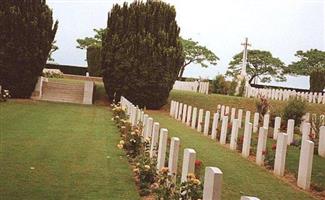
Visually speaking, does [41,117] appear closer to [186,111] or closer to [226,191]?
[186,111]

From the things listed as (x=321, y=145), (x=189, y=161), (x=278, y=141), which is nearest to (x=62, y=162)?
(x=189, y=161)

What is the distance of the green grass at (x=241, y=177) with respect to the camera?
6297mm

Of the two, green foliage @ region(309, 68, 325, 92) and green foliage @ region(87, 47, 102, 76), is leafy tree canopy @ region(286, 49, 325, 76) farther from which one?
green foliage @ region(87, 47, 102, 76)

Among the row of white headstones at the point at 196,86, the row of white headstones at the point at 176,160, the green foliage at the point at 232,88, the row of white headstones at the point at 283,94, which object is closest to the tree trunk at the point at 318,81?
the row of white headstones at the point at 283,94

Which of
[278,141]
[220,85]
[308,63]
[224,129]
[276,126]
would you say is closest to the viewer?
[278,141]

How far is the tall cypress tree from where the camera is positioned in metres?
20.8

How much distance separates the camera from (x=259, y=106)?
1614 cm

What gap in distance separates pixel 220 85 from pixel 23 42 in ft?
46.4

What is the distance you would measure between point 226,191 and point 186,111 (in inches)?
400

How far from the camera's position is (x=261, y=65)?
50844 mm

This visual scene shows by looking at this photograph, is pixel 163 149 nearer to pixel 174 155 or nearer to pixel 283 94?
pixel 174 155

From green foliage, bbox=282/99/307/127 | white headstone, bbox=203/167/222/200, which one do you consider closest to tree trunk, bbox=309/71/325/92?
green foliage, bbox=282/99/307/127

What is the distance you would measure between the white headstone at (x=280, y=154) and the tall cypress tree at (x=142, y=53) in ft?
43.3

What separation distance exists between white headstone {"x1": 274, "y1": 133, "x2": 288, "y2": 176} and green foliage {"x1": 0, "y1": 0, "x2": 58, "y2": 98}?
605 inches
